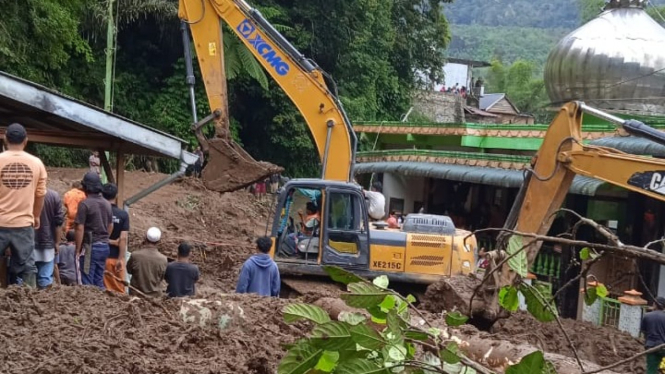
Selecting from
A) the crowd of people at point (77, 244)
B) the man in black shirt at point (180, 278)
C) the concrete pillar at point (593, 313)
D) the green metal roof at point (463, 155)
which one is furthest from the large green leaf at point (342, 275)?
the green metal roof at point (463, 155)

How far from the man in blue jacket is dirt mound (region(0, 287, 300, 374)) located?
6.29 ft

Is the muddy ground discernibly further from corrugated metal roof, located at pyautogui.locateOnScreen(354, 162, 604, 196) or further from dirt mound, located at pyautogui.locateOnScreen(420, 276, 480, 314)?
corrugated metal roof, located at pyautogui.locateOnScreen(354, 162, 604, 196)

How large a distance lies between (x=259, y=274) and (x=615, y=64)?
14492 mm

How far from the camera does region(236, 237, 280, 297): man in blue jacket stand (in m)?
8.40

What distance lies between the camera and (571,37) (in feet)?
70.7

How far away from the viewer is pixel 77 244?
8133 mm

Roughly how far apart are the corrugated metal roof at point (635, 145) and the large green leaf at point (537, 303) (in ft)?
37.7

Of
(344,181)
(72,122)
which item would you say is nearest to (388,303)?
(72,122)

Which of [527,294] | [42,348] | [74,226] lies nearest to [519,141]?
[74,226]

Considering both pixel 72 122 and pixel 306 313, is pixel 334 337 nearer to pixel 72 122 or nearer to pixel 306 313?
pixel 306 313

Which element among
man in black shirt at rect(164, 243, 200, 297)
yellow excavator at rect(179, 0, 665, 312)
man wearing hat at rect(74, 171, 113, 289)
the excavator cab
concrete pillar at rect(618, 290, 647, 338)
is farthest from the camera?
concrete pillar at rect(618, 290, 647, 338)

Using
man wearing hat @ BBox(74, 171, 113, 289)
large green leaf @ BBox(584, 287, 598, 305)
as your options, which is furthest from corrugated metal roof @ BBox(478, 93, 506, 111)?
large green leaf @ BBox(584, 287, 598, 305)

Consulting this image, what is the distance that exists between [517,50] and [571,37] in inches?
4012

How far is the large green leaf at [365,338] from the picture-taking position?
2584mm
